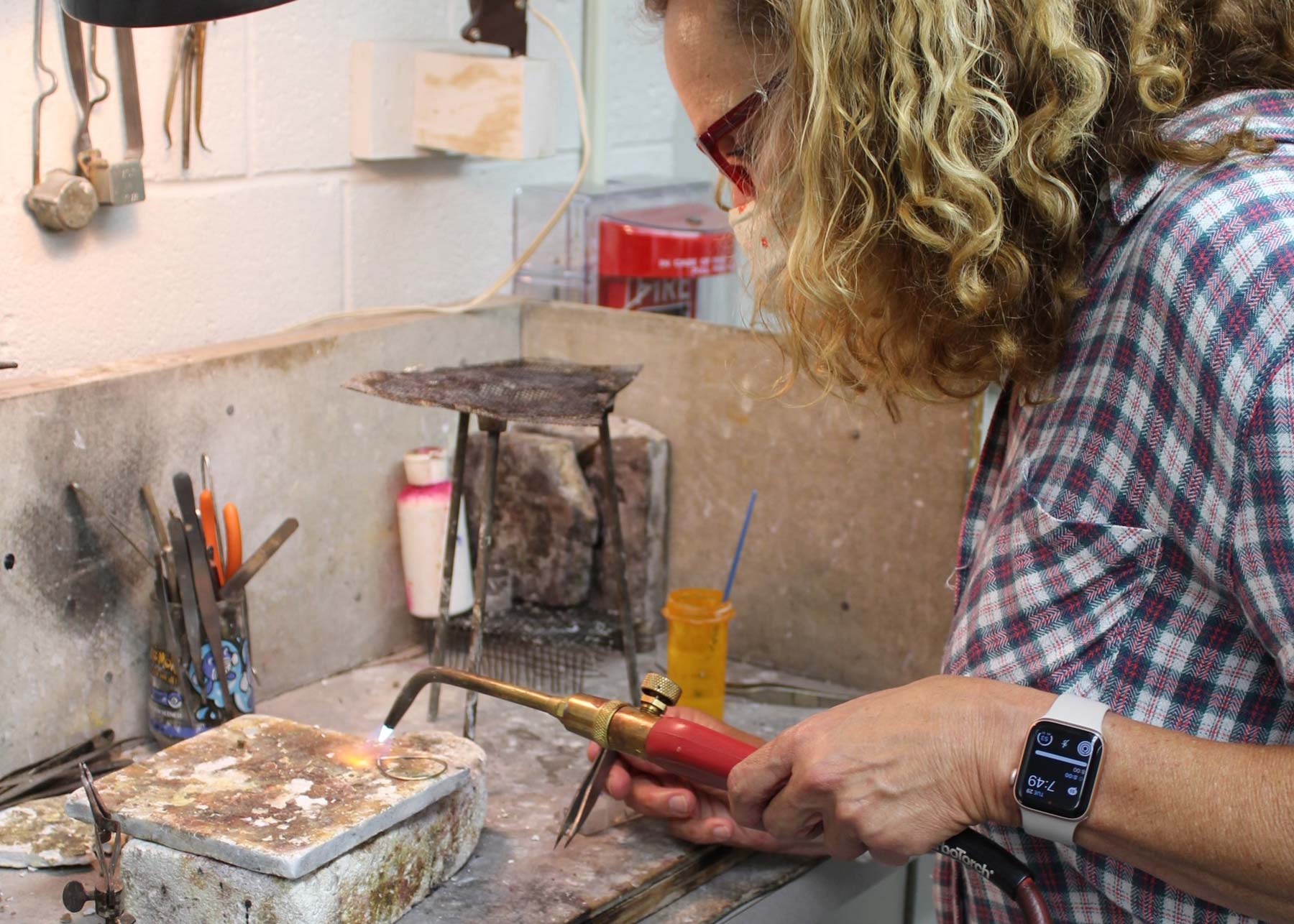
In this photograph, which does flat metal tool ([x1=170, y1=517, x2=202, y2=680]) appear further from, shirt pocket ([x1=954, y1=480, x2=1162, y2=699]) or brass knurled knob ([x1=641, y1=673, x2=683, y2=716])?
shirt pocket ([x1=954, y1=480, x2=1162, y2=699])

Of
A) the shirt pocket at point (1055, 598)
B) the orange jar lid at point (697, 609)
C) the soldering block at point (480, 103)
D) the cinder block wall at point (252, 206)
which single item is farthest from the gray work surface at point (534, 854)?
the soldering block at point (480, 103)

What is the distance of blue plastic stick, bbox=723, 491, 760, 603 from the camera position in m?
1.45

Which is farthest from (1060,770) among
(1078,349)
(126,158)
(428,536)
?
(126,158)

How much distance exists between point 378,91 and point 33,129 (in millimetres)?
440

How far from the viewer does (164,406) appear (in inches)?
49.6

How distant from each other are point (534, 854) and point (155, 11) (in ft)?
2.27

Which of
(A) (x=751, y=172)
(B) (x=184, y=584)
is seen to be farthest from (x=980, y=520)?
(B) (x=184, y=584)

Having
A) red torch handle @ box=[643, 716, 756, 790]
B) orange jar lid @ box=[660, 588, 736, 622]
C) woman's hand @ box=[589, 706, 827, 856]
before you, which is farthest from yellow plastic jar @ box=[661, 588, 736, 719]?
red torch handle @ box=[643, 716, 756, 790]

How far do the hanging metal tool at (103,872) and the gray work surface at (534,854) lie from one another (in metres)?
0.05

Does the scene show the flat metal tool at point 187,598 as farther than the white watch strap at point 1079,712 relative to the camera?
Yes

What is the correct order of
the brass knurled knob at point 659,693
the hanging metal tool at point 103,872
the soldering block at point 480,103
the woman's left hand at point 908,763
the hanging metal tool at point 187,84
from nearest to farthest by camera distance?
the woman's left hand at point 908,763 → the hanging metal tool at point 103,872 → the brass knurled knob at point 659,693 → the hanging metal tool at point 187,84 → the soldering block at point 480,103

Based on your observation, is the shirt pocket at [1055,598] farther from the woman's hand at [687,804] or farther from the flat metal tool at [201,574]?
the flat metal tool at [201,574]

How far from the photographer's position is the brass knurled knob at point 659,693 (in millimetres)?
1052

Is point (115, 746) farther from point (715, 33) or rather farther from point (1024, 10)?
point (1024, 10)
